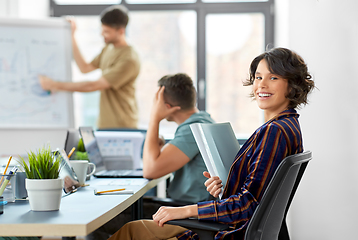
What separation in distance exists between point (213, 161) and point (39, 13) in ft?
9.50

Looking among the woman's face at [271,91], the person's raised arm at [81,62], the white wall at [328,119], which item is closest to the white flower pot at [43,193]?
the woman's face at [271,91]

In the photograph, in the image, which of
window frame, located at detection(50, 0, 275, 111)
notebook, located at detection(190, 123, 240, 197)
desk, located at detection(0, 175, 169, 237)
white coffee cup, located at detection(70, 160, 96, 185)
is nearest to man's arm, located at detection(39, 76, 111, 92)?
window frame, located at detection(50, 0, 275, 111)

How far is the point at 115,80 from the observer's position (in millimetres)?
3232

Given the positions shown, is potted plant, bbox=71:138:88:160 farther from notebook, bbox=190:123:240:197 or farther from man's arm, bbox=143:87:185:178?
notebook, bbox=190:123:240:197

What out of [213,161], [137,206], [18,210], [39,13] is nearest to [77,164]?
[137,206]

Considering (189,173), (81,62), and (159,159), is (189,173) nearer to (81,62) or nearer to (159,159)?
(159,159)

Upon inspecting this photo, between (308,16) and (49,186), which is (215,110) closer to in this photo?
(308,16)

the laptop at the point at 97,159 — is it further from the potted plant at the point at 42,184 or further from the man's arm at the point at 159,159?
the potted plant at the point at 42,184

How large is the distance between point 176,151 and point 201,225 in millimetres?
813

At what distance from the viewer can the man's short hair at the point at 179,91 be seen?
2059mm

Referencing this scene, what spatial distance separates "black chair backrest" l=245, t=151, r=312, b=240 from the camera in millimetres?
1000

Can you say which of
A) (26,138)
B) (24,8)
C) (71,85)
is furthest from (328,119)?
(24,8)

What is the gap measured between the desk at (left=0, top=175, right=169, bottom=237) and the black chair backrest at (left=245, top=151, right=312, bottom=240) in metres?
0.41

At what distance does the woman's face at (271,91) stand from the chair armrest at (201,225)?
44cm
